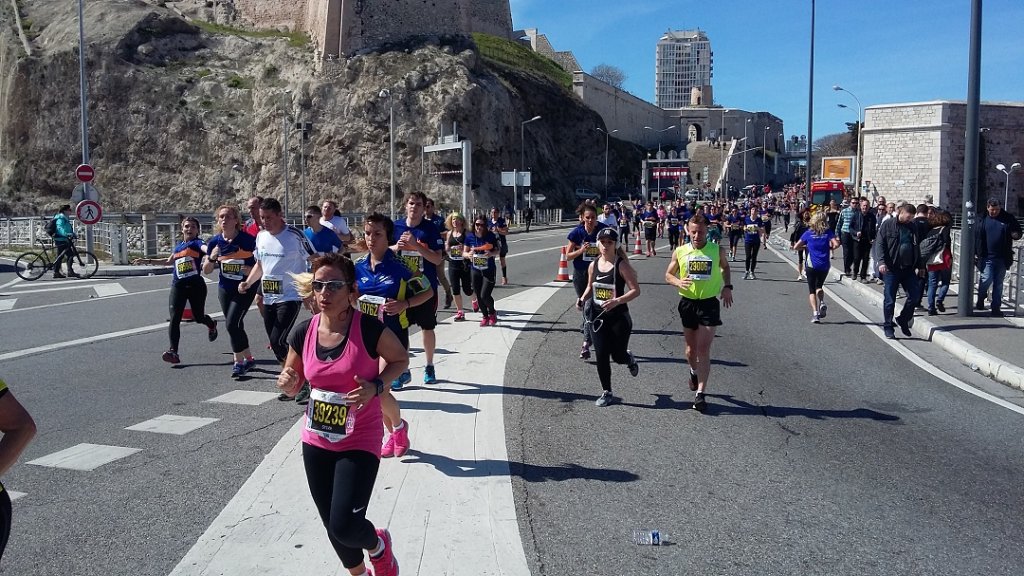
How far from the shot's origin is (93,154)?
6744cm

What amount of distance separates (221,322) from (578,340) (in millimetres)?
5610

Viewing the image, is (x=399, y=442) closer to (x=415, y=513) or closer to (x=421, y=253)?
(x=415, y=513)

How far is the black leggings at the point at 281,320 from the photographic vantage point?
764 centimetres

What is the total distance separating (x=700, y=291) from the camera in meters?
7.36

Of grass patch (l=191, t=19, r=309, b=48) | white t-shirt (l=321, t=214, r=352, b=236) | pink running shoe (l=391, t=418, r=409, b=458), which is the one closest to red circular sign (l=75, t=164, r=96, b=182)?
white t-shirt (l=321, t=214, r=352, b=236)

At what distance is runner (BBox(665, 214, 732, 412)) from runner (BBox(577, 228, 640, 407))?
0.46m

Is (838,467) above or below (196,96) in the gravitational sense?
below

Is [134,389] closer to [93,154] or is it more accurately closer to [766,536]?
[766,536]

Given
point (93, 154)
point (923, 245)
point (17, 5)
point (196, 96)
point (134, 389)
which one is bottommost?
point (134, 389)

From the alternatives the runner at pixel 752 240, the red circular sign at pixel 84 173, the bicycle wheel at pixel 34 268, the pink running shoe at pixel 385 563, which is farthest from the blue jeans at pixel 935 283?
the red circular sign at pixel 84 173

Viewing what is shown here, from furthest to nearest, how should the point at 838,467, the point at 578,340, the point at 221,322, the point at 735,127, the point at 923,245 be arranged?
1. the point at 735,127
2. the point at 221,322
3. the point at 923,245
4. the point at 578,340
5. the point at 838,467

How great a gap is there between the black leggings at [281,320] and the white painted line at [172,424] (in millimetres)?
1039

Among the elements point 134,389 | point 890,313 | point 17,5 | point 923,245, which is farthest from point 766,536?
point 17,5

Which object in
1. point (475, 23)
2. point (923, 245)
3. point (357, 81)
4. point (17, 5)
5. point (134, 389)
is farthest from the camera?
point (475, 23)
